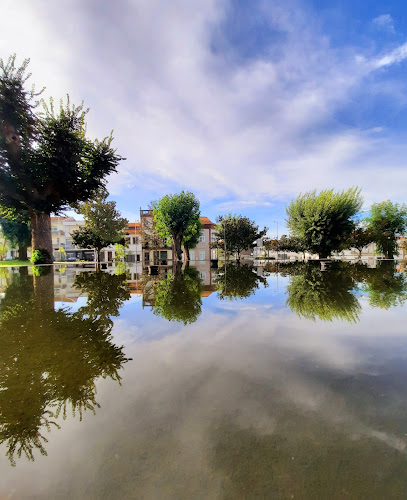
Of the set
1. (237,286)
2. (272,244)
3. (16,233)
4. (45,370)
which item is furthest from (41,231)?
(272,244)

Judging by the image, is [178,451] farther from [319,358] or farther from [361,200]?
[361,200]

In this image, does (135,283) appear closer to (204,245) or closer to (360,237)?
(360,237)

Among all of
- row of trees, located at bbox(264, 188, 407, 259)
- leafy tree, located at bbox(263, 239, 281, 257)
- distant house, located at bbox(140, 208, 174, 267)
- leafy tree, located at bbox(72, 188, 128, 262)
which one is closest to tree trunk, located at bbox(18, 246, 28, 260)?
leafy tree, located at bbox(72, 188, 128, 262)

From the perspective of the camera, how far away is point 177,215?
3816 centimetres

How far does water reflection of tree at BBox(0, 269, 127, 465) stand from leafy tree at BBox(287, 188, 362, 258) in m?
32.8

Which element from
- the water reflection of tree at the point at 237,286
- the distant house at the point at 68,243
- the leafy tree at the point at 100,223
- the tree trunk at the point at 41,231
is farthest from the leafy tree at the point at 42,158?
the distant house at the point at 68,243

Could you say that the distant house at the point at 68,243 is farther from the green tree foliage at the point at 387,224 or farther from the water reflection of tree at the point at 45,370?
the water reflection of tree at the point at 45,370

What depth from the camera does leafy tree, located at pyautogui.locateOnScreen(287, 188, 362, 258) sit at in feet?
109

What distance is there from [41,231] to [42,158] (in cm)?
780

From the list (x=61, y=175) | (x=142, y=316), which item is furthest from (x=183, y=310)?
(x=61, y=175)

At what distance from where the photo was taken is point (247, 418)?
94.5 inches

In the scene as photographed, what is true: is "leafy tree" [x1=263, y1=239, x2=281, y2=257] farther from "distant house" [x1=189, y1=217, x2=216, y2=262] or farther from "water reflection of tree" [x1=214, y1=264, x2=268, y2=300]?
"water reflection of tree" [x1=214, y1=264, x2=268, y2=300]

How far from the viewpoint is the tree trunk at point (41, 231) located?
25172mm

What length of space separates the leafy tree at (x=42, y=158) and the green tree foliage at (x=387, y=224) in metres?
40.4
